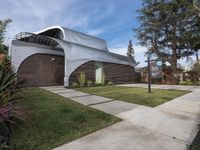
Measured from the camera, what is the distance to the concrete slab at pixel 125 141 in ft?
8.58

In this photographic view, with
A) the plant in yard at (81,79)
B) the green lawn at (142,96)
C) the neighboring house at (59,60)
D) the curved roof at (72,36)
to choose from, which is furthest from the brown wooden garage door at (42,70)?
the green lawn at (142,96)

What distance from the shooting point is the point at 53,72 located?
13117 mm

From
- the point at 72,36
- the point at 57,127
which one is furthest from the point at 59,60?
the point at 57,127

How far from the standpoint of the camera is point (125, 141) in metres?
2.84

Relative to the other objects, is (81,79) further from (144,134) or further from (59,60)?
(144,134)

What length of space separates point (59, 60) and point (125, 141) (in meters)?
11.8

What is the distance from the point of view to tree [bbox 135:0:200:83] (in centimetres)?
1873

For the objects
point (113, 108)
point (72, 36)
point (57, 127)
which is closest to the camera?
Answer: point (57, 127)

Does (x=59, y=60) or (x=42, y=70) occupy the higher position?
(x=59, y=60)

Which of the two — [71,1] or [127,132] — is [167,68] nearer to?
[71,1]

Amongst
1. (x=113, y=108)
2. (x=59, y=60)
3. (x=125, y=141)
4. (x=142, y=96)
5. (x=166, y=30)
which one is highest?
(x=166, y=30)

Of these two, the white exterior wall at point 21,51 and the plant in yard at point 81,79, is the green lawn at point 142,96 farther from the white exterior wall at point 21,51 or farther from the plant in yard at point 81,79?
the white exterior wall at point 21,51

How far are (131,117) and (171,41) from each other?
18.8 meters

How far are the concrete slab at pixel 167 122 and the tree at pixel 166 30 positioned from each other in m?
16.6
